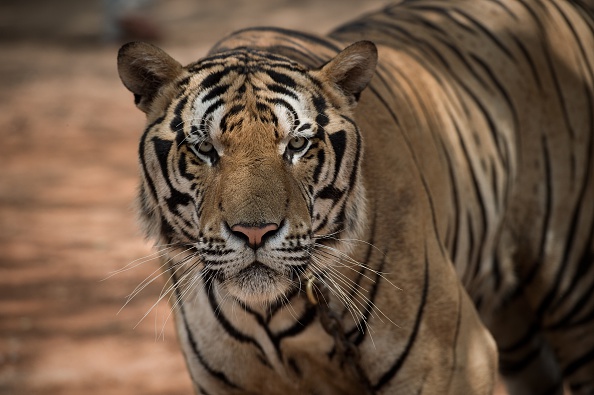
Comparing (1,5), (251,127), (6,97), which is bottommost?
(251,127)

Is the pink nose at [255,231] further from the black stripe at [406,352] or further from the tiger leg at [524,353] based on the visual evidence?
the tiger leg at [524,353]

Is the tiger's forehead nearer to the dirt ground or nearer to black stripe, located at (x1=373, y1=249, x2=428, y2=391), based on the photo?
the dirt ground

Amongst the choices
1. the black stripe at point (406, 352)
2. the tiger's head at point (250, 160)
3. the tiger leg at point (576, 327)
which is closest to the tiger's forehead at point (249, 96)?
the tiger's head at point (250, 160)

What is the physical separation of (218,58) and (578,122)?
1225 mm

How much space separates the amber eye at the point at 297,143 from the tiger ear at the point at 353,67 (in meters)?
0.20

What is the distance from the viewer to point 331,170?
82.1 inches

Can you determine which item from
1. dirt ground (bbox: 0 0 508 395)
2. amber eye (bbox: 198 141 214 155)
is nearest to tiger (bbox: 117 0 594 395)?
amber eye (bbox: 198 141 214 155)

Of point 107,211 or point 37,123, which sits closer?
point 107,211

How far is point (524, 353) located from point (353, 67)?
1477 millimetres

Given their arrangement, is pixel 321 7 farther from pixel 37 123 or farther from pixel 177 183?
pixel 177 183

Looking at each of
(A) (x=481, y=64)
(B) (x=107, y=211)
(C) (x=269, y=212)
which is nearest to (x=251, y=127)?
(C) (x=269, y=212)

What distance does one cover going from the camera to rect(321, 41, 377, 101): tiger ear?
2152 mm

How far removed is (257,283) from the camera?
1.97 m

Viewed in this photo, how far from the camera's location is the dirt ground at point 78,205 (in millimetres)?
4160
